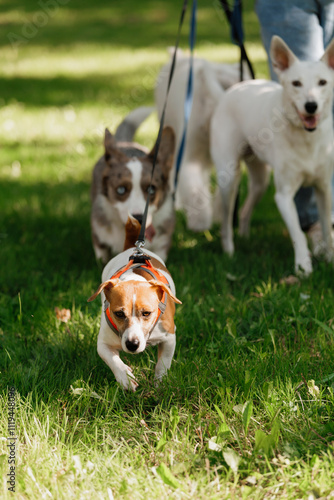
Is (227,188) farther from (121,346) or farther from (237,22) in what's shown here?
(121,346)

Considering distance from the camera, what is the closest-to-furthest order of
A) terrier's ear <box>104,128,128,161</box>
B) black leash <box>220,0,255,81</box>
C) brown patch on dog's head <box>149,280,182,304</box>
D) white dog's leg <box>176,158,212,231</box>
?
brown patch on dog's head <box>149,280,182,304</box>, terrier's ear <box>104,128,128,161</box>, black leash <box>220,0,255,81</box>, white dog's leg <box>176,158,212,231</box>

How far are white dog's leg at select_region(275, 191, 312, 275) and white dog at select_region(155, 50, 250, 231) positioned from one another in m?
1.10

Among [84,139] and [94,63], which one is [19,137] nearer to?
[84,139]

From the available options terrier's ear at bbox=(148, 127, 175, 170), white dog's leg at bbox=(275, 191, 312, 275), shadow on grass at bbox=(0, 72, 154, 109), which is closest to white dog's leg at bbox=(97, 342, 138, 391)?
white dog's leg at bbox=(275, 191, 312, 275)

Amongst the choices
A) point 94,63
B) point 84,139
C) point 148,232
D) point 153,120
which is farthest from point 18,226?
point 94,63

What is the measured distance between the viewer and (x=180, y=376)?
8.05 ft

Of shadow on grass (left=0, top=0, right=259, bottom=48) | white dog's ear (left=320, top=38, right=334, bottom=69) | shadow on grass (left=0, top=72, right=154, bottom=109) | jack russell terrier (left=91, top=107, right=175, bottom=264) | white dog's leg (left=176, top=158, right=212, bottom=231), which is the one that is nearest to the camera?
white dog's ear (left=320, top=38, right=334, bottom=69)

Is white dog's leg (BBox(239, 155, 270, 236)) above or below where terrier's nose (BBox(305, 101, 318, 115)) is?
below

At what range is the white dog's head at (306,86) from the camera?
348cm

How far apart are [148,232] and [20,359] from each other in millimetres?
1190

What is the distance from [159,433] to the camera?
2.20m

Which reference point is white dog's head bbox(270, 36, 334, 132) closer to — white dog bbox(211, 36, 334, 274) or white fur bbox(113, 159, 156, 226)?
white dog bbox(211, 36, 334, 274)

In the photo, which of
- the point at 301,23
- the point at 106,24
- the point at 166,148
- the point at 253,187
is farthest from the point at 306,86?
the point at 106,24

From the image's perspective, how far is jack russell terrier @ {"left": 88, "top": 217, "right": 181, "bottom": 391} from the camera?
222 cm
